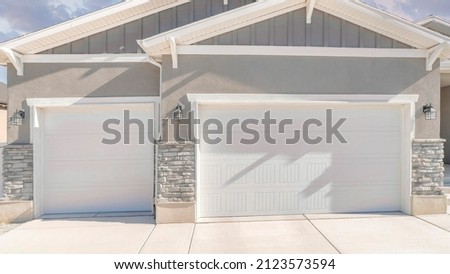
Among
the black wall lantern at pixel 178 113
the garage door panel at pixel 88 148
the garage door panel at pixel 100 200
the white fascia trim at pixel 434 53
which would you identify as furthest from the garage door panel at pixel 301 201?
the white fascia trim at pixel 434 53

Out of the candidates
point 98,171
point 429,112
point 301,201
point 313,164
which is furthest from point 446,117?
point 98,171

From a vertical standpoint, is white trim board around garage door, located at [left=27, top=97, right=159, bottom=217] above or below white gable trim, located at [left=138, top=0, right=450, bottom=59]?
below

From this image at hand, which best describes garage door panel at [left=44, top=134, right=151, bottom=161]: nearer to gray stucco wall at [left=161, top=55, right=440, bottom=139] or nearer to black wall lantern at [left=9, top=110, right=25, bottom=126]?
black wall lantern at [left=9, top=110, right=25, bottom=126]

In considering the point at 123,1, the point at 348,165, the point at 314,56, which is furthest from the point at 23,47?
the point at 348,165

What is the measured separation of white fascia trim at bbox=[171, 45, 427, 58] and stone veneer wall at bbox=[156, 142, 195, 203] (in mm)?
2029

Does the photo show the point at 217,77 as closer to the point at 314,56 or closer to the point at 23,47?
the point at 314,56

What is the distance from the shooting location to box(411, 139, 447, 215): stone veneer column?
598 cm

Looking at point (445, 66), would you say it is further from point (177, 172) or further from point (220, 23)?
point (177, 172)

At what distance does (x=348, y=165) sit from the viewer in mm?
6191

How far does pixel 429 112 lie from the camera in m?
5.88

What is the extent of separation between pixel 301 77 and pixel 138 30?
13.1 ft

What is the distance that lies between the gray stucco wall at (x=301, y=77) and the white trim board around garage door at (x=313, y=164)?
22cm

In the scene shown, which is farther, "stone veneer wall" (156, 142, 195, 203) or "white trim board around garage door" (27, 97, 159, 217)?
"white trim board around garage door" (27, 97, 159, 217)

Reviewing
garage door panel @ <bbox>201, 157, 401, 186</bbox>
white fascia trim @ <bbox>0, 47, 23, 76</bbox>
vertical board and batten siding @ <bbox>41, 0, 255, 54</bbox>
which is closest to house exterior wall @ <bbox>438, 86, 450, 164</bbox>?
garage door panel @ <bbox>201, 157, 401, 186</bbox>
